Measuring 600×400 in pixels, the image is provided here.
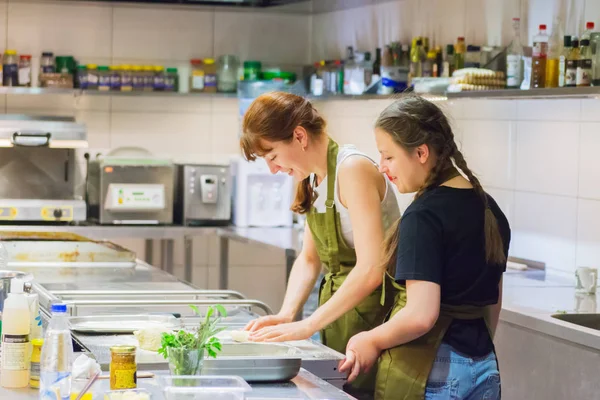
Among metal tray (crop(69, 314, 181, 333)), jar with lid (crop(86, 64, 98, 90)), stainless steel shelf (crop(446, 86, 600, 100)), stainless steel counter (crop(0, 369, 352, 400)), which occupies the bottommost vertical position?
stainless steel counter (crop(0, 369, 352, 400))

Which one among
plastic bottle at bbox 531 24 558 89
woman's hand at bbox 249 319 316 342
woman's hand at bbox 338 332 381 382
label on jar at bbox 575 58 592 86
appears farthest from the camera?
plastic bottle at bbox 531 24 558 89

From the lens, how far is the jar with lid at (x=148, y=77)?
6109 mm

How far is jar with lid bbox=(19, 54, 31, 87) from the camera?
5.89 meters

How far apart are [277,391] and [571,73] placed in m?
1.99

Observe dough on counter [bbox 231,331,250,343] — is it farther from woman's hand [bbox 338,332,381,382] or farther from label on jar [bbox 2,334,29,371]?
label on jar [bbox 2,334,29,371]

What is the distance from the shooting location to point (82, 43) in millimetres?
6160

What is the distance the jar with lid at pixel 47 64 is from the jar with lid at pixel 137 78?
480mm

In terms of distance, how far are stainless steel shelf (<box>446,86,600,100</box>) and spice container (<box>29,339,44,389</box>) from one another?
1963 millimetres

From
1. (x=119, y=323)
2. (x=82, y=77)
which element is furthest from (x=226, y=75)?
(x=119, y=323)

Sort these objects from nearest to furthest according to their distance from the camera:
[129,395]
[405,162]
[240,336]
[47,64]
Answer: [129,395]
[405,162]
[240,336]
[47,64]

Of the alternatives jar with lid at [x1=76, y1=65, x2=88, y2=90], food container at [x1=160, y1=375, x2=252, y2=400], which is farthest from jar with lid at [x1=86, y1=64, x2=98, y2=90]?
food container at [x1=160, y1=375, x2=252, y2=400]

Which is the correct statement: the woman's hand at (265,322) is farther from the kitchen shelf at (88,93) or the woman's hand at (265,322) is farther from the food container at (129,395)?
the kitchen shelf at (88,93)

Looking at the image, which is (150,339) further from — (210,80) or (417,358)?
(210,80)

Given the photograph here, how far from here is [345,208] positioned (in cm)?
263
